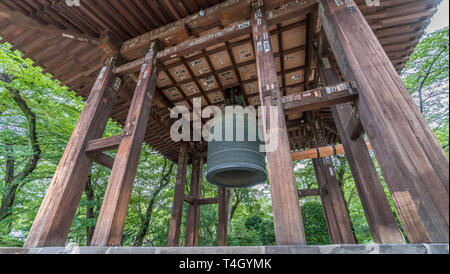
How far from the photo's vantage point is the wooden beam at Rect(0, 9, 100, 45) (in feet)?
9.30

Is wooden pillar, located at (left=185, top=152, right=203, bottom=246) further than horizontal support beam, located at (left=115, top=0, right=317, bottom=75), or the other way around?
wooden pillar, located at (left=185, top=152, right=203, bottom=246)

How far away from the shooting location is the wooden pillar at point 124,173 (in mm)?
1988

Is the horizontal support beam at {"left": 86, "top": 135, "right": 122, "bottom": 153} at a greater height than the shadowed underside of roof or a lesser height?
lesser

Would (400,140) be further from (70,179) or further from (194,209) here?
(194,209)

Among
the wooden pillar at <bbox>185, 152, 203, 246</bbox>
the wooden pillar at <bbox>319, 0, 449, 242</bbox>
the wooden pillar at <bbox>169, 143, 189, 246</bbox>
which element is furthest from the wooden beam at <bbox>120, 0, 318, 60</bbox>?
the wooden pillar at <bbox>185, 152, 203, 246</bbox>

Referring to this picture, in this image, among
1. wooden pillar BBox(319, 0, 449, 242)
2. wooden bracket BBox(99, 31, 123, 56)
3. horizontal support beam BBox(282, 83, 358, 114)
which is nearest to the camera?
wooden pillar BBox(319, 0, 449, 242)

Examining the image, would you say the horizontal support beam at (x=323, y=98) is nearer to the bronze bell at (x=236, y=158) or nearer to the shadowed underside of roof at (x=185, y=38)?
the bronze bell at (x=236, y=158)

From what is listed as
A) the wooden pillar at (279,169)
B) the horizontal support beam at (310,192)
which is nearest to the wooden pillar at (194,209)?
the horizontal support beam at (310,192)

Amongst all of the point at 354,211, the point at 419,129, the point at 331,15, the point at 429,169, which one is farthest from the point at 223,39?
the point at 354,211

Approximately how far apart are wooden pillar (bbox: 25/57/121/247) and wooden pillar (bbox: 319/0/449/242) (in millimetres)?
3267

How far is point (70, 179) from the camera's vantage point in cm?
242

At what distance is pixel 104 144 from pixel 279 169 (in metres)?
2.24

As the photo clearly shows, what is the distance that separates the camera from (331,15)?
225cm

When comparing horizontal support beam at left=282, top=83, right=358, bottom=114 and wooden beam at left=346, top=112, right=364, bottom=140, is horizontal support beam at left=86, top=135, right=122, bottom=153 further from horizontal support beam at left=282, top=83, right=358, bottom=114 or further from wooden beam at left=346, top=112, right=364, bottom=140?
wooden beam at left=346, top=112, right=364, bottom=140
